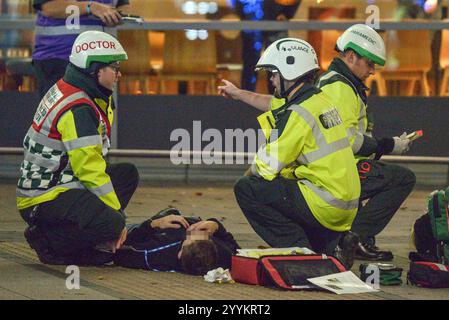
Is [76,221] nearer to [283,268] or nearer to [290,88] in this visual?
[283,268]

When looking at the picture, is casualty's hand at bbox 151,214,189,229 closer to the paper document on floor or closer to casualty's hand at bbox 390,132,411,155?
the paper document on floor

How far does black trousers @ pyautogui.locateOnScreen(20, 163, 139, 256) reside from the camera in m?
8.28

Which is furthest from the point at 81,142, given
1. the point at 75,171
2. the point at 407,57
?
the point at 407,57

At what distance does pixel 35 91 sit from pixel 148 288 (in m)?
6.10

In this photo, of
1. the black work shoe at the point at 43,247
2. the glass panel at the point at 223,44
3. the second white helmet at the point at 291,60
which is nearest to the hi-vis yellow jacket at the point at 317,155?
the second white helmet at the point at 291,60

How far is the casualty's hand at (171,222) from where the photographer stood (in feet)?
27.3

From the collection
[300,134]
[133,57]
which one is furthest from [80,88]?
[133,57]

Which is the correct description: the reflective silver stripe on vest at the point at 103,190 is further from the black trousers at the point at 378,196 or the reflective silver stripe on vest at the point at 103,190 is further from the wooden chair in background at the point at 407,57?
the wooden chair in background at the point at 407,57

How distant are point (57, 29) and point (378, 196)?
100 inches

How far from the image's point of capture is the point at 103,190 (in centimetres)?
831

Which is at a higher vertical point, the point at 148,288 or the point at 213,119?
the point at 213,119

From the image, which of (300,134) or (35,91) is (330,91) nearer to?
(300,134)

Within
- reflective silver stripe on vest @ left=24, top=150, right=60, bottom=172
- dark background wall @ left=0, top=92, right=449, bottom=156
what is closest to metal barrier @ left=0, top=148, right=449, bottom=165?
dark background wall @ left=0, top=92, right=449, bottom=156
